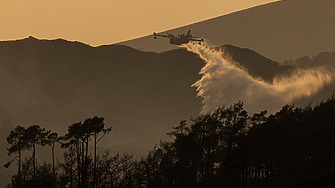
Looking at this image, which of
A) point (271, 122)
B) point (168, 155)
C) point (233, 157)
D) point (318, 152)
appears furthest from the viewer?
point (271, 122)

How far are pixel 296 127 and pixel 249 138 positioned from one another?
9579 mm

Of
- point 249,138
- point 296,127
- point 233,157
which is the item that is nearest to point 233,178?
point 233,157

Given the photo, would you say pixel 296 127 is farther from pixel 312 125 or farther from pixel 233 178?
pixel 233 178

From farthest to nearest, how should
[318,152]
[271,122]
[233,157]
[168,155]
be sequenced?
1. [271,122]
2. [168,155]
3. [318,152]
4. [233,157]

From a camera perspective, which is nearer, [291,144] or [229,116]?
[291,144]

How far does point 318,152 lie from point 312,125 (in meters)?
5.32

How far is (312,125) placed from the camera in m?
85.0

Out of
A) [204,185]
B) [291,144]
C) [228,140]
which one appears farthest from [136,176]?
[291,144]

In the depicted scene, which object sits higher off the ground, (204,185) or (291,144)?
(291,144)

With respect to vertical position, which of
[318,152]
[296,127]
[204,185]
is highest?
[296,127]

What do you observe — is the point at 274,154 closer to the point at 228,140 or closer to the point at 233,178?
the point at 228,140

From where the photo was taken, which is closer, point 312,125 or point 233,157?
point 233,157

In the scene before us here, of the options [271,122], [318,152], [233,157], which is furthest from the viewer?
[271,122]

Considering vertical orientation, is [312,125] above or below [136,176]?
above
